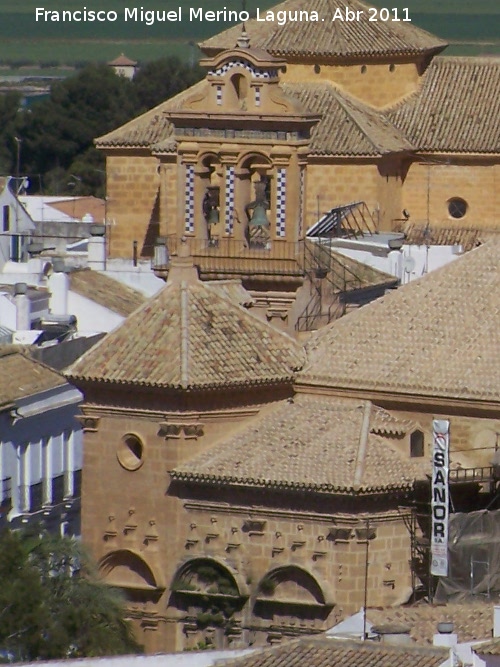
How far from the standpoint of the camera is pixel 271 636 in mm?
44969

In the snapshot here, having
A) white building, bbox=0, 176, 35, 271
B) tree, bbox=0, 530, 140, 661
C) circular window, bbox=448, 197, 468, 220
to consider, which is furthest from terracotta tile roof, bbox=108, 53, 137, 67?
tree, bbox=0, 530, 140, 661

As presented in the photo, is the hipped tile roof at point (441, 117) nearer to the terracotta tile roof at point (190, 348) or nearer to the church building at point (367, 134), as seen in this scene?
the church building at point (367, 134)

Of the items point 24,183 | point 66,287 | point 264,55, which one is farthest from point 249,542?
point 24,183

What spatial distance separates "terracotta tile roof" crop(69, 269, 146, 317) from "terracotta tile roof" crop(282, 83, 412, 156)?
17.0ft

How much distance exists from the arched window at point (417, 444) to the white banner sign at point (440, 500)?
111 centimetres

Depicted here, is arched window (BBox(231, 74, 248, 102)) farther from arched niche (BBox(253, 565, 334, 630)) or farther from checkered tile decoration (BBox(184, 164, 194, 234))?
arched niche (BBox(253, 565, 334, 630))

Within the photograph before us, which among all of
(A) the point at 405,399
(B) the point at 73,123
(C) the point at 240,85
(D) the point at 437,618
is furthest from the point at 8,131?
(D) the point at 437,618

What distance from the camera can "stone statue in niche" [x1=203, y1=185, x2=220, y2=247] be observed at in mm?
50031

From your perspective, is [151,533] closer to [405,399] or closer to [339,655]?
[405,399]

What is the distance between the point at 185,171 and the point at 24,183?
1790 inches

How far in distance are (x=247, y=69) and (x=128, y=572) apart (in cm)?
829

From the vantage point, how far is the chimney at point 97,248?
230 ft

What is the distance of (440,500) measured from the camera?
4456cm

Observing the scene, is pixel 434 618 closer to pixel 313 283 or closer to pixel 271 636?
pixel 271 636
